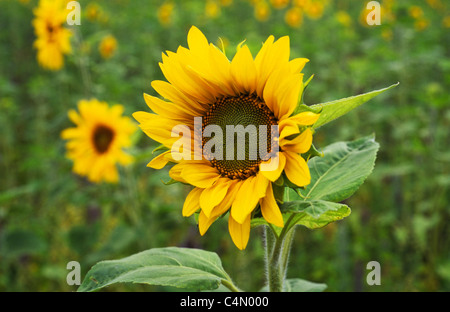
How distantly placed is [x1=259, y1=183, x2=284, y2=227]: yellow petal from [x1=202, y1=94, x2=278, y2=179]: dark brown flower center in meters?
0.07

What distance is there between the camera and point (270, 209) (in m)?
0.80

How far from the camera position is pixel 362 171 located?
3.10ft

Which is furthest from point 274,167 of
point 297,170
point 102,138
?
point 102,138

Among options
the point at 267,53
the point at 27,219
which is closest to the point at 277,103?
the point at 267,53

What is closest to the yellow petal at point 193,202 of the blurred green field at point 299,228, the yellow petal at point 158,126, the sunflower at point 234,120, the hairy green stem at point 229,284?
the sunflower at point 234,120

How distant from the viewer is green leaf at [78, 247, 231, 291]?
2.90 feet

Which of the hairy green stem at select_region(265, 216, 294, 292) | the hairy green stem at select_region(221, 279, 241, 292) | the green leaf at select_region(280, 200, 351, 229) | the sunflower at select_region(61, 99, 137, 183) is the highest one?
the sunflower at select_region(61, 99, 137, 183)

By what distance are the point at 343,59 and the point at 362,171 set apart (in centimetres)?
329

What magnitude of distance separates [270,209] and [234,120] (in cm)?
22

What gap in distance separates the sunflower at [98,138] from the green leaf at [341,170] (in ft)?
4.89

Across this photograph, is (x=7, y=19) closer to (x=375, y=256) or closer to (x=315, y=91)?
(x=315, y=91)

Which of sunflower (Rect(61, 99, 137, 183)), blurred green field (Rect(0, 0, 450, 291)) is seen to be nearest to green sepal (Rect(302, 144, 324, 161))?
blurred green field (Rect(0, 0, 450, 291))

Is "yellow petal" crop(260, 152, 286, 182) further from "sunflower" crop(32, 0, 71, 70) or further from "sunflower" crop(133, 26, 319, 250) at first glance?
"sunflower" crop(32, 0, 71, 70)

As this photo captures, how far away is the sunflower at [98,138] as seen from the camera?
7.93 ft
